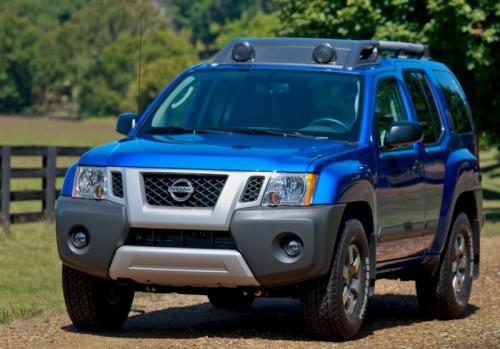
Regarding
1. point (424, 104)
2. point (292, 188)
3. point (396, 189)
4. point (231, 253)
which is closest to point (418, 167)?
point (396, 189)

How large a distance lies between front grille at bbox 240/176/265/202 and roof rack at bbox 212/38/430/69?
1839 mm

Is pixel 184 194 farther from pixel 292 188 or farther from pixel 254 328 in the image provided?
pixel 254 328

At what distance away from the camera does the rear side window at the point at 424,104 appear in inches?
417

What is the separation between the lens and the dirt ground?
8.80 meters

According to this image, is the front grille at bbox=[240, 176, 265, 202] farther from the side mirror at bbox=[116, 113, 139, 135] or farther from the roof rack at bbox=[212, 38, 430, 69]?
the roof rack at bbox=[212, 38, 430, 69]

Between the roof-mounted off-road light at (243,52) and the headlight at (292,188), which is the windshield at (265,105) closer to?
the roof-mounted off-road light at (243,52)

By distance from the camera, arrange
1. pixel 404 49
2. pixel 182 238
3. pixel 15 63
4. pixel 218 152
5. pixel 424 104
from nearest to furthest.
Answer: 1. pixel 182 238
2. pixel 218 152
3. pixel 424 104
4. pixel 404 49
5. pixel 15 63

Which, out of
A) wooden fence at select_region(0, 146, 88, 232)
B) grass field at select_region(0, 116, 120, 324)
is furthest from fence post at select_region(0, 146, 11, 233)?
grass field at select_region(0, 116, 120, 324)

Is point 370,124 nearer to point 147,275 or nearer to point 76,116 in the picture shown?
point 147,275

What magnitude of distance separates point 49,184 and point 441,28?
405 inches

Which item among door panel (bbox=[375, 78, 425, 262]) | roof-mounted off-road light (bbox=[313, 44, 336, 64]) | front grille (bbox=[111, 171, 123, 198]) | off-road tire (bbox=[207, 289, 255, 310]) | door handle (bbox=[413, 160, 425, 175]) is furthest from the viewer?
off-road tire (bbox=[207, 289, 255, 310])

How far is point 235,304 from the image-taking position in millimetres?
11461

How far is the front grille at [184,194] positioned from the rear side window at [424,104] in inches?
102

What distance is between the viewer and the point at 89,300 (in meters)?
9.05
